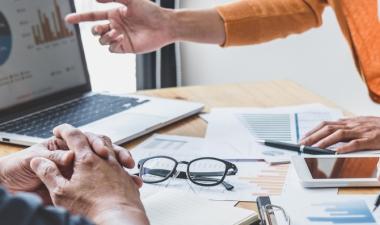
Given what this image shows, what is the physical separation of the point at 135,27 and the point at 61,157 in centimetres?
67

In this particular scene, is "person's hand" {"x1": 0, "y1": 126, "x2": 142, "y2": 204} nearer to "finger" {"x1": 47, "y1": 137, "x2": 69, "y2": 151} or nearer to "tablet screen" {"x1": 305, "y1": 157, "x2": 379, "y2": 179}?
"finger" {"x1": 47, "y1": 137, "x2": 69, "y2": 151}

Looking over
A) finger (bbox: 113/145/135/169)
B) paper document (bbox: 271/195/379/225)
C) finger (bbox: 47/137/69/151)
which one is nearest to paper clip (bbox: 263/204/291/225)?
paper document (bbox: 271/195/379/225)

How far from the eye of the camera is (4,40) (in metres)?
1.31

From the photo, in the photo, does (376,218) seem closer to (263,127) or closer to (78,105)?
(263,127)

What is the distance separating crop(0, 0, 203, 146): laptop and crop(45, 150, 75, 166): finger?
10.7 inches

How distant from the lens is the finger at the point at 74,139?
88cm

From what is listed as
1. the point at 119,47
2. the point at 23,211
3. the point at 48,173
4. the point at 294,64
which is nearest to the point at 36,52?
the point at 119,47

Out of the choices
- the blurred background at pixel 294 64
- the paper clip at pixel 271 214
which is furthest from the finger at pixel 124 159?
the blurred background at pixel 294 64

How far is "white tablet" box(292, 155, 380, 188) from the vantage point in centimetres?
95

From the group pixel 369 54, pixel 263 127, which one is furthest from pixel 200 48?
pixel 263 127

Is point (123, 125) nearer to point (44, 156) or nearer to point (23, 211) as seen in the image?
point (44, 156)

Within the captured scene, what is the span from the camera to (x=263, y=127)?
1.28m

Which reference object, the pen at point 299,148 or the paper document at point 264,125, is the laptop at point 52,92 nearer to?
the paper document at point 264,125

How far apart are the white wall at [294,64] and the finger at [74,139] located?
1742 mm
